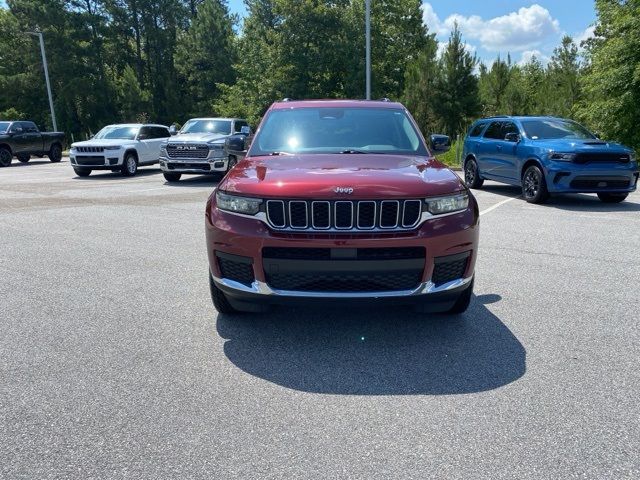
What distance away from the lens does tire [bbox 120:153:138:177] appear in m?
16.8

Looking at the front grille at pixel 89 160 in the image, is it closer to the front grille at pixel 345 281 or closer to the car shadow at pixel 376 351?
the car shadow at pixel 376 351

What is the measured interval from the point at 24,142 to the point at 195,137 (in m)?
13.0

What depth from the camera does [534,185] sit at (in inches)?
411

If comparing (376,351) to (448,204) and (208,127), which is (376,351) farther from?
(208,127)

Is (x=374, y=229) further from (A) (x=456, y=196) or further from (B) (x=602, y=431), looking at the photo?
(B) (x=602, y=431)

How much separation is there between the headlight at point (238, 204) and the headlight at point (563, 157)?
314 inches

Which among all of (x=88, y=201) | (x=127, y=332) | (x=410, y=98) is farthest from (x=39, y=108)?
(x=127, y=332)

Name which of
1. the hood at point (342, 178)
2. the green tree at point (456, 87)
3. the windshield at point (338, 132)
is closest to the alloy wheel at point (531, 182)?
the windshield at point (338, 132)

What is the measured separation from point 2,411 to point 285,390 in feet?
5.13

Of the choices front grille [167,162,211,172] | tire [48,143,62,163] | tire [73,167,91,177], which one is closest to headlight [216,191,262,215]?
front grille [167,162,211,172]

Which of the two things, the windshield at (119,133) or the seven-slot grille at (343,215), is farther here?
the windshield at (119,133)

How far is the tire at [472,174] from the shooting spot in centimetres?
1305

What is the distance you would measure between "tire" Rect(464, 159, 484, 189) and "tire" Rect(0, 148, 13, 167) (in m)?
19.8

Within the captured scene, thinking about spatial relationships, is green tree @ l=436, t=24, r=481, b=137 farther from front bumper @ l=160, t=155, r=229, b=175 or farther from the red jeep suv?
the red jeep suv
